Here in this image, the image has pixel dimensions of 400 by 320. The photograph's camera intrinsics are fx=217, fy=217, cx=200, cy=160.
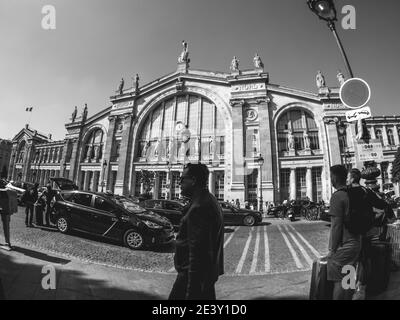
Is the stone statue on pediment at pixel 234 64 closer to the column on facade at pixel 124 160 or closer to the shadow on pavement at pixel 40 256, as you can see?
the column on facade at pixel 124 160

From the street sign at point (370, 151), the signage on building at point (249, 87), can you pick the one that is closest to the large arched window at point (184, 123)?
the signage on building at point (249, 87)

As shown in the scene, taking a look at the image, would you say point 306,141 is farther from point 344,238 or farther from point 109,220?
point 344,238

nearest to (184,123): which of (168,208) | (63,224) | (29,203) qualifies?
(168,208)

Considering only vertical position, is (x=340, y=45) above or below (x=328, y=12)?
below

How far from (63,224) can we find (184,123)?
2623 cm

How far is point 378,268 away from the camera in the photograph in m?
3.27

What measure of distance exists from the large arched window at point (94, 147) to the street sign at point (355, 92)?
3937cm

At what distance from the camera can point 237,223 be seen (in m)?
13.4

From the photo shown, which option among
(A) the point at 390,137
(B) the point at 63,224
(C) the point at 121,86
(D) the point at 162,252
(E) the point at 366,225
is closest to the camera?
(E) the point at 366,225

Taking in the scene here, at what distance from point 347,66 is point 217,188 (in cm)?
2550

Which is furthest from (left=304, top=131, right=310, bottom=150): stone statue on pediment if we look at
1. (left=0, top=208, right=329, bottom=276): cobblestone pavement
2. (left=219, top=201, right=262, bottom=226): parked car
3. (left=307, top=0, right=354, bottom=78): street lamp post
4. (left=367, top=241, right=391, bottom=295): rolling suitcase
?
(left=367, top=241, right=391, bottom=295): rolling suitcase
